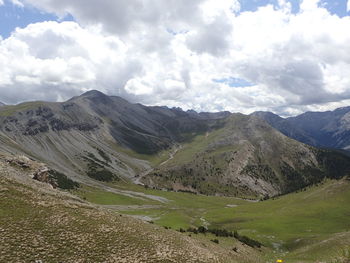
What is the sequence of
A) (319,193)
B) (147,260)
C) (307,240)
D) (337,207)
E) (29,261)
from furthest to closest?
(319,193) → (337,207) → (307,240) → (147,260) → (29,261)

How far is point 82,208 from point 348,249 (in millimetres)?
37584

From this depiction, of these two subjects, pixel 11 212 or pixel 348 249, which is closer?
pixel 348 249

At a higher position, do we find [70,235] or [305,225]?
Answer: [70,235]

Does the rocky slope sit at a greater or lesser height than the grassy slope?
greater

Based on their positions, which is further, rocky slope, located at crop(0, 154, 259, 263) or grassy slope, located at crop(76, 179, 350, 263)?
grassy slope, located at crop(76, 179, 350, 263)

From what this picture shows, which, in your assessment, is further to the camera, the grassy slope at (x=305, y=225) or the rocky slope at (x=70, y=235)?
the grassy slope at (x=305, y=225)

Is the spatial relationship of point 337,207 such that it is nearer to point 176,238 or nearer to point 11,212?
point 176,238

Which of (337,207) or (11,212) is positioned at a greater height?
(11,212)

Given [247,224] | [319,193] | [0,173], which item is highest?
[0,173]

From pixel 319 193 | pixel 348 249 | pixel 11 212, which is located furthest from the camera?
pixel 319 193

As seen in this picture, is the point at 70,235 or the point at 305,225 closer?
the point at 70,235

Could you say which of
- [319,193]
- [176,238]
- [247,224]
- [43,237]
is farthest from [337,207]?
[43,237]

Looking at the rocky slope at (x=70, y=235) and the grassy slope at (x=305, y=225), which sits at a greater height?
the rocky slope at (x=70, y=235)

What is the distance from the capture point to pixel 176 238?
42.3 m
